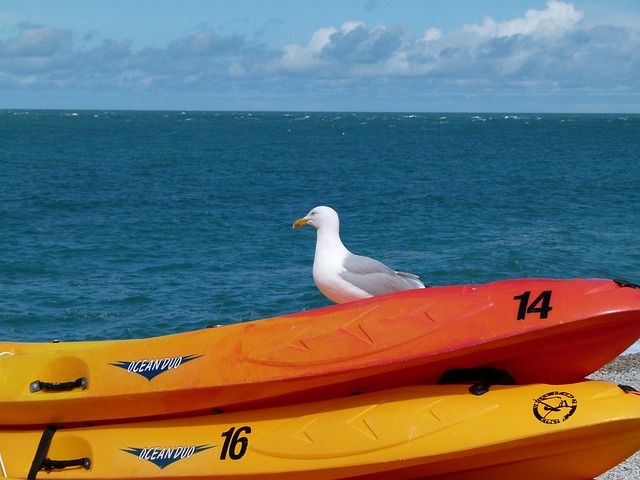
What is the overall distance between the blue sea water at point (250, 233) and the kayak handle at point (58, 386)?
6.00m

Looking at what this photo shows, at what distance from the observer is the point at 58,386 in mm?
5090

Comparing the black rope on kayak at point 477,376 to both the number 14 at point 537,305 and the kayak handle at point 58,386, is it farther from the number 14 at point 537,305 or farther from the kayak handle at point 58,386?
the kayak handle at point 58,386

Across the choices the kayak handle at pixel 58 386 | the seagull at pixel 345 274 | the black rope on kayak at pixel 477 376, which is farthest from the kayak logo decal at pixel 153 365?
the seagull at pixel 345 274

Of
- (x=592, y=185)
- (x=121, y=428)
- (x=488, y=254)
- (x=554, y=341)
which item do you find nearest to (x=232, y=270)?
(x=488, y=254)

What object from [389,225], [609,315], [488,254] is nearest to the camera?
[609,315]

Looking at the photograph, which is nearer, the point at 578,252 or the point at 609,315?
the point at 609,315

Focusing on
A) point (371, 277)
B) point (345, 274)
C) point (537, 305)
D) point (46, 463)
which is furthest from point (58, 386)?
point (537, 305)

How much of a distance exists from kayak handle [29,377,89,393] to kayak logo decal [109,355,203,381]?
26cm

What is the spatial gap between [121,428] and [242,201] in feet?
73.4

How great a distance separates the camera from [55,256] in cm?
1684

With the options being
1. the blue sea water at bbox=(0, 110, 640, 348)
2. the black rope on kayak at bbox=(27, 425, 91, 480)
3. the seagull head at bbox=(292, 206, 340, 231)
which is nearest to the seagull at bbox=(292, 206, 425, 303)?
the seagull head at bbox=(292, 206, 340, 231)

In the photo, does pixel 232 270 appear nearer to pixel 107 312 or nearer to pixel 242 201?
pixel 107 312

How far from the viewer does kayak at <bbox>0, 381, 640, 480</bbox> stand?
418 cm

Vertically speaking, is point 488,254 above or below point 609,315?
below
